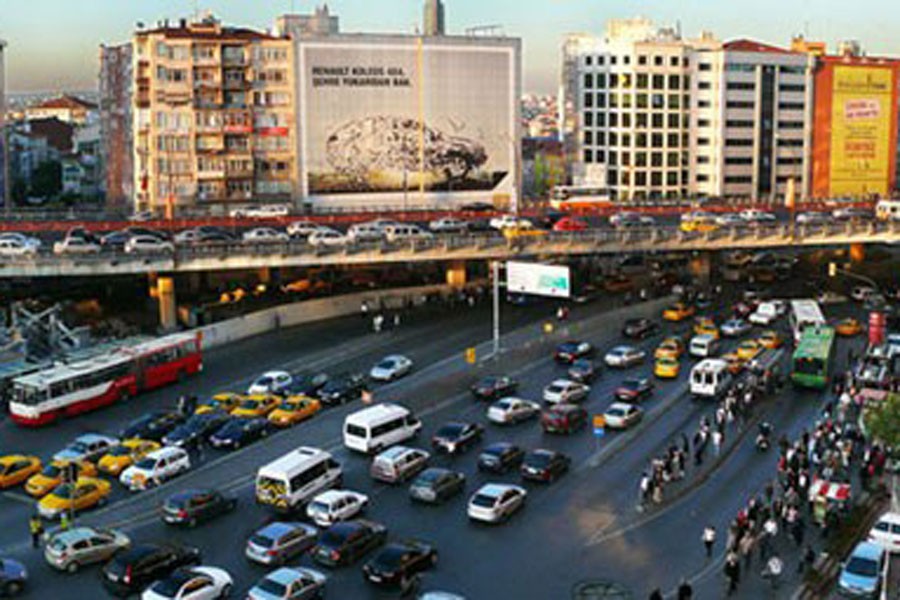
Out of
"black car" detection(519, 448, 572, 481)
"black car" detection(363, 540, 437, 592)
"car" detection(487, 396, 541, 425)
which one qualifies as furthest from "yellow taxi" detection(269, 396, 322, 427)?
"black car" detection(363, 540, 437, 592)

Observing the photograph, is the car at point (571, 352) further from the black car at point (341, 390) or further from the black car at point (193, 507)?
the black car at point (193, 507)

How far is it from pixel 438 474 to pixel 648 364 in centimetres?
2100

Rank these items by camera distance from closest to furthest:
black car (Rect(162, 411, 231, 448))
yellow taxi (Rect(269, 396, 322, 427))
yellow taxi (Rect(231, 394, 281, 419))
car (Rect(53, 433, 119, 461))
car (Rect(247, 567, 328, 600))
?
car (Rect(247, 567, 328, 600))
car (Rect(53, 433, 119, 461))
black car (Rect(162, 411, 231, 448))
yellow taxi (Rect(269, 396, 322, 427))
yellow taxi (Rect(231, 394, 281, 419))

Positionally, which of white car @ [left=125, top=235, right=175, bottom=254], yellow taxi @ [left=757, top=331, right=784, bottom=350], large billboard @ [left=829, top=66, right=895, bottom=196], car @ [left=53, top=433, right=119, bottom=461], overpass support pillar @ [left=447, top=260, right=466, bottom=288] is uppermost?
large billboard @ [left=829, top=66, right=895, bottom=196]

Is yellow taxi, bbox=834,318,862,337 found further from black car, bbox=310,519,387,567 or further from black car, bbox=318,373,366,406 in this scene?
black car, bbox=310,519,387,567

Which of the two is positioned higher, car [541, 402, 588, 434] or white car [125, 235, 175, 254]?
white car [125, 235, 175, 254]

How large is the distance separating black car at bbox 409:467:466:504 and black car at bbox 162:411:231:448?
30.2 ft

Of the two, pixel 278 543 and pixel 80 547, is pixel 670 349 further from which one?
pixel 80 547

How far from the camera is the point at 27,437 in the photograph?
40.4 meters

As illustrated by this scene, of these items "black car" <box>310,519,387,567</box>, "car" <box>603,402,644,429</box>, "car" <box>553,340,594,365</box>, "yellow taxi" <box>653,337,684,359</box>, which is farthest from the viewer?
"car" <box>553,340,594,365</box>

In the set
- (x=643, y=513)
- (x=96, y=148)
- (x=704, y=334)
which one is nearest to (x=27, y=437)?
(x=643, y=513)

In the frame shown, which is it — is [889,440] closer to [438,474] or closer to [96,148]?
[438,474]

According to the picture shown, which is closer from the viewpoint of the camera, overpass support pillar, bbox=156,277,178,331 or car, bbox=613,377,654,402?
car, bbox=613,377,654,402

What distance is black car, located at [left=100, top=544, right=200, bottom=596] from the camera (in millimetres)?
26500
